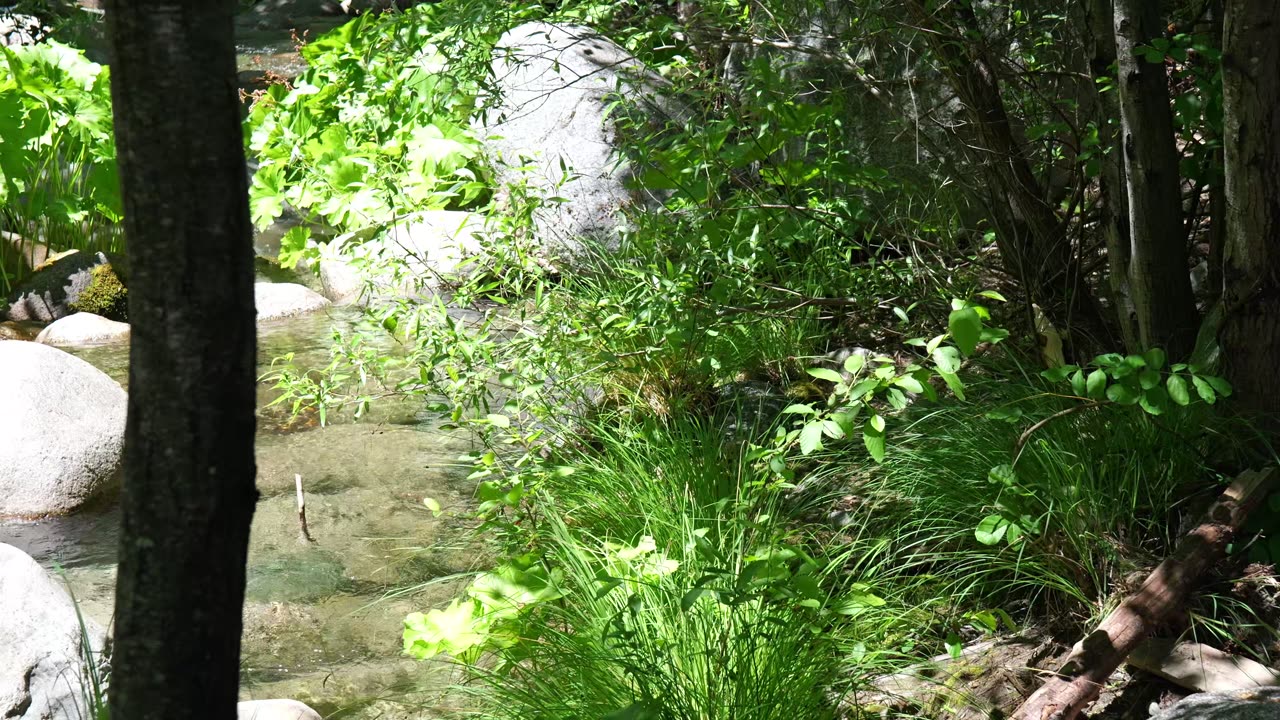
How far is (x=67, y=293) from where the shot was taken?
8.38 m

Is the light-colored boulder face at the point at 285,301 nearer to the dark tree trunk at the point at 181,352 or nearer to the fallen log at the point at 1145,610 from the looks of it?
the fallen log at the point at 1145,610

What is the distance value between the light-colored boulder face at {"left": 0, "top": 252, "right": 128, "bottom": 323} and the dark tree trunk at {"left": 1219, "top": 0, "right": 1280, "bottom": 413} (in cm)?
743

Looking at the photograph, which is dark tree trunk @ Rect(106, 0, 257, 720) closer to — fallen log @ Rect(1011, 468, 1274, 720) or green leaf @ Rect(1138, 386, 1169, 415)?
fallen log @ Rect(1011, 468, 1274, 720)

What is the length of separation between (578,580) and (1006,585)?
47.8 inches

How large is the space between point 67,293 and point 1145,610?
792 centimetres

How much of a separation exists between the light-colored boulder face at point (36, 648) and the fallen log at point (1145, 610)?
8.50ft

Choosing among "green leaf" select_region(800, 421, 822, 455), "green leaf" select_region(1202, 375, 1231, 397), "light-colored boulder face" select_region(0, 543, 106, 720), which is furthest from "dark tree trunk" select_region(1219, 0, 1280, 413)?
"light-colored boulder face" select_region(0, 543, 106, 720)

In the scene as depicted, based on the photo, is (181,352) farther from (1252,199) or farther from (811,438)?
(1252,199)

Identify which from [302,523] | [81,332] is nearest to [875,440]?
[302,523]

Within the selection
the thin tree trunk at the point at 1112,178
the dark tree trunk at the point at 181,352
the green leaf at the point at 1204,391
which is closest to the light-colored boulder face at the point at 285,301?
the thin tree trunk at the point at 1112,178

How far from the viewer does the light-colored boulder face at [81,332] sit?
7836mm

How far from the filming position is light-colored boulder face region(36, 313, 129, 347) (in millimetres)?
7836

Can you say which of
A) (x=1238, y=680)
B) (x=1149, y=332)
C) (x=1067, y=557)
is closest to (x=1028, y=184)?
(x=1149, y=332)

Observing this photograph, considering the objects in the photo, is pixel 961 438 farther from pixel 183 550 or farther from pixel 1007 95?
pixel 183 550
